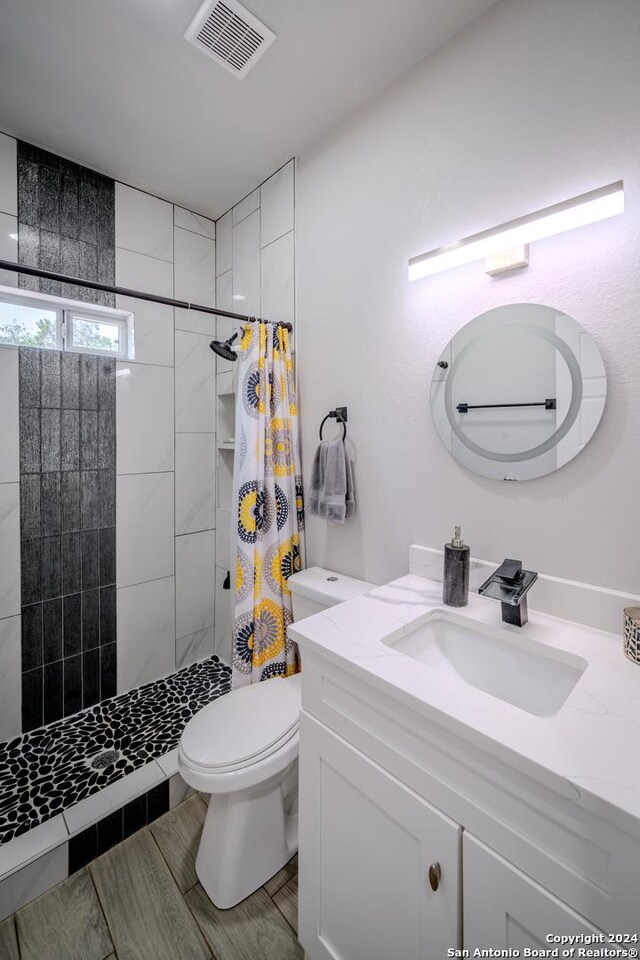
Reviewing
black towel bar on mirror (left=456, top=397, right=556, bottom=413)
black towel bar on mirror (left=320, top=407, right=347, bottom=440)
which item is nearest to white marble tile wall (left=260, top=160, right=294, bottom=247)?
black towel bar on mirror (left=320, top=407, right=347, bottom=440)

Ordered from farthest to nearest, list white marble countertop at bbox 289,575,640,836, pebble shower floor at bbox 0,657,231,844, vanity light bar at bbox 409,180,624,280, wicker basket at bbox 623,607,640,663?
1. pebble shower floor at bbox 0,657,231,844
2. vanity light bar at bbox 409,180,624,280
3. wicker basket at bbox 623,607,640,663
4. white marble countertop at bbox 289,575,640,836

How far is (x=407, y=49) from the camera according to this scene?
134cm

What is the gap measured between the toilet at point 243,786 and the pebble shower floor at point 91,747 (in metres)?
0.54

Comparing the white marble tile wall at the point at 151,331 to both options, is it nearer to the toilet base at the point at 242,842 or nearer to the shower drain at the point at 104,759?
the shower drain at the point at 104,759

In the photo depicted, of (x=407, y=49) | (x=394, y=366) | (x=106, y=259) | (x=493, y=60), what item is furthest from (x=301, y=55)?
(x=106, y=259)

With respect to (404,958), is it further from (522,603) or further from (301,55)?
(301,55)

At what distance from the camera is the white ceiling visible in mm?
1237

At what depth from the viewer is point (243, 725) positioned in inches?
52.4

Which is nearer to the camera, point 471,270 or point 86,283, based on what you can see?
point 471,270

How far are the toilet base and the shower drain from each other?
22.1 inches

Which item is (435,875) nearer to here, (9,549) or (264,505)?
(264,505)

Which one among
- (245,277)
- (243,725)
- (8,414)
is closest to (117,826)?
(243,725)

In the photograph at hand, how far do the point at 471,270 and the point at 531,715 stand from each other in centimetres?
119

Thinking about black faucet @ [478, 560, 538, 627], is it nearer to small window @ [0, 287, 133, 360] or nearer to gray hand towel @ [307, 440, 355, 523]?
gray hand towel @ [307, 440, 355, 523]
